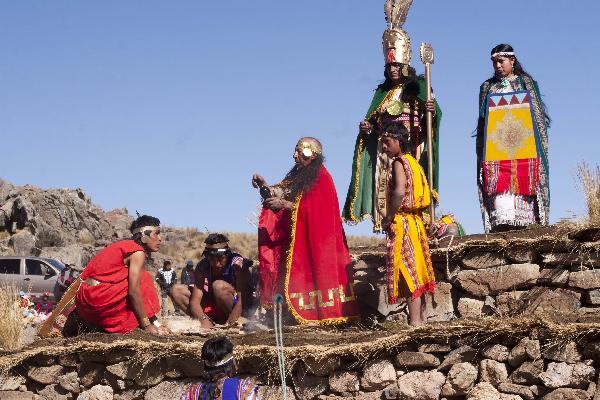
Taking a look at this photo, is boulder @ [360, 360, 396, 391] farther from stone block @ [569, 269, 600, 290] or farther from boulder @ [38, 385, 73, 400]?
boulder @ [38, 385, 73, 400]

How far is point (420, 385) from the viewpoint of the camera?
23.4 ft

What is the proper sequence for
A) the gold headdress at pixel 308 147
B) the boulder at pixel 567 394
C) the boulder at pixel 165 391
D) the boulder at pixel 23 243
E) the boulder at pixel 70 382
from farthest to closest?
the boulder at pixel 23 243
the gold headdress at pixel 308 147
the boulder at pixel 70 382
the boulder at pixel 165 391
the boulder at pixel 567 394

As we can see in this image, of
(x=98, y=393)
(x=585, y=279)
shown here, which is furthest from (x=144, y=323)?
(x=585, y=279)

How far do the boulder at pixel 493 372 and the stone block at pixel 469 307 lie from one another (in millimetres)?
1595

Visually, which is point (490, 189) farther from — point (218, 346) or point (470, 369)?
point (218, 346)

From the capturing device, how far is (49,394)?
346 inches

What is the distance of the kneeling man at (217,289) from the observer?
9375 mm

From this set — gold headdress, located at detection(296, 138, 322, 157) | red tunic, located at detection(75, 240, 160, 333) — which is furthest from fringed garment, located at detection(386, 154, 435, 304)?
red tunic, located at detection(75, 240, 160, 333)

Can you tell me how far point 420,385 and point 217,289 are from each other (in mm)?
2813

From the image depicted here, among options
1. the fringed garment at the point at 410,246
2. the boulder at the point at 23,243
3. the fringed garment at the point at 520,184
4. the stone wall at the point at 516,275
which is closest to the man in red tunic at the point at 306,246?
the stone wall at the point at 516,275

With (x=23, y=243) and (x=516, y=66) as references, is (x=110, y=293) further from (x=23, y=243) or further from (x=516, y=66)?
(x=23, y=243)

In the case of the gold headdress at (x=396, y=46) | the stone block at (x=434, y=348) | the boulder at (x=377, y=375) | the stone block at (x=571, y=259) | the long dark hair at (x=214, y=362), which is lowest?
the boulder at (x=377, y=375)

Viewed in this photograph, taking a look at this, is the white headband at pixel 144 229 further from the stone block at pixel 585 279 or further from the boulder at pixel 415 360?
the stone block at pixel 585 279

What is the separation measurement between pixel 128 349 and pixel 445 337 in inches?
115
